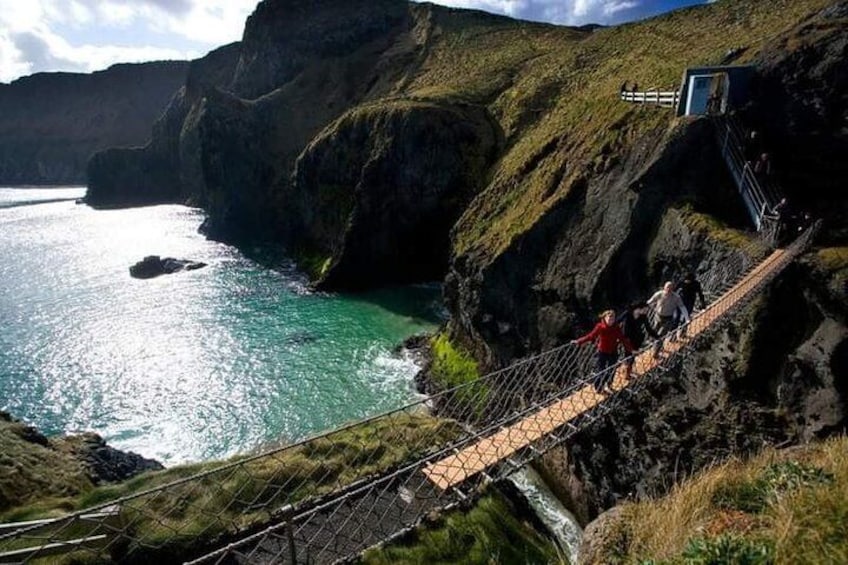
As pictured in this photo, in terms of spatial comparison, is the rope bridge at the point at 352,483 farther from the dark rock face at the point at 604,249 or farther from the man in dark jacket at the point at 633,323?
the dark rock face at the point at 604,249

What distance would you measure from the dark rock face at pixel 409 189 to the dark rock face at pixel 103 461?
25959mm

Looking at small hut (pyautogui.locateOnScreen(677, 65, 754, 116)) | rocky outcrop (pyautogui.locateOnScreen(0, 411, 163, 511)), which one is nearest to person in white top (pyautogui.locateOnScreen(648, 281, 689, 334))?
small hut (pyautogui.locateOnScreen(677, 65, 754, 116))

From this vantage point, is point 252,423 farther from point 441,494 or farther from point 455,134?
point 455,134

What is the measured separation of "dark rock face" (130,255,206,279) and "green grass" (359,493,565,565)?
50.1 metres

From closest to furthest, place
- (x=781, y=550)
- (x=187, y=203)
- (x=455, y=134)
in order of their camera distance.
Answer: (x=781, y=550) < (x=455, y=134) < (x=187, y=203)

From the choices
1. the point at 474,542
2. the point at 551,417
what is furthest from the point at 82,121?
the point at 551,417

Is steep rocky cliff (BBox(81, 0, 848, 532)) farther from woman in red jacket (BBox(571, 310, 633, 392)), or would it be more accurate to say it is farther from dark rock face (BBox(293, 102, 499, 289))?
woman in red jacket (BBox(571, 310, 633, 392))

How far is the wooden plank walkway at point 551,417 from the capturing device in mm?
9945

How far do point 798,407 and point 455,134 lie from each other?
A: 1370 inches

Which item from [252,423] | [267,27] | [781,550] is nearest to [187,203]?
[267,27]

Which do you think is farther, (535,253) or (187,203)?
(187,203)

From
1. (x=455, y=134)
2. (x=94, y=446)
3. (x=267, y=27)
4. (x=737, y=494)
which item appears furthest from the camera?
(x=267, y=27)

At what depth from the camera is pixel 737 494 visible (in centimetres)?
639

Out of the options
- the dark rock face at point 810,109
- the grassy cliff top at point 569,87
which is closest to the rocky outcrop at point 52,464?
the grassy cliff top at point 569,87
